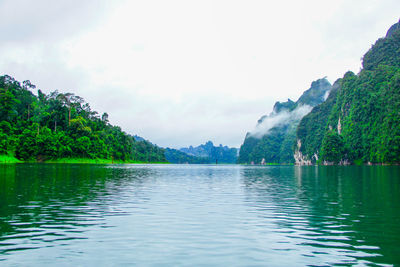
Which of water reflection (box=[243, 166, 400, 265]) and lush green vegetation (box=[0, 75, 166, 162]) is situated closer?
water reflection (box=[243, 166, 400, 265])

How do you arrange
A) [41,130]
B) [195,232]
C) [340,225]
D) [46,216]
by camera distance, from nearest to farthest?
[195,232], [340,225], [46,216], [41,130]

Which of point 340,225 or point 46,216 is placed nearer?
point 340,225

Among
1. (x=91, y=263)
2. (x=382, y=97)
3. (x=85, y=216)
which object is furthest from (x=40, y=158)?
(x=382, y=97)

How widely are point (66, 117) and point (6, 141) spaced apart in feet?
199

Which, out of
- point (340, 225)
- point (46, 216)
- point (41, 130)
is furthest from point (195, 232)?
point (41, 130)

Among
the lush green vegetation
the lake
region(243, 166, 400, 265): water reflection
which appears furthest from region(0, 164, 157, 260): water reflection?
the lush green vegetation

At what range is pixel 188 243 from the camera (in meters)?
14.6

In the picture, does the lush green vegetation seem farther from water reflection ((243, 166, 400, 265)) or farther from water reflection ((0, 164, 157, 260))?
water reflection ((243, 166, 400, 265))

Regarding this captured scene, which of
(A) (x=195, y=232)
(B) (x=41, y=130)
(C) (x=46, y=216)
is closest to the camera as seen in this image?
(A) (x=195, y=232)

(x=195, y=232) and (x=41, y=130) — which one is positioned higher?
(x=41, y=130)

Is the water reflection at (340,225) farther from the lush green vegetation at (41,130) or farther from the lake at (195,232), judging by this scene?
the lush green vegetation at (41,130)

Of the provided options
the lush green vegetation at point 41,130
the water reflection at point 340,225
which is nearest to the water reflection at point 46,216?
the water reflection at point 340,225

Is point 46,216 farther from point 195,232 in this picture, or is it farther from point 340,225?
point 340,225

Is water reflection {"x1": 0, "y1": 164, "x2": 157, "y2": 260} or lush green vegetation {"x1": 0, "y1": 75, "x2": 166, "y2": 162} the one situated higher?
lush green vegetation {"x1": 0, "y1": 75, "x2": 166, "y2": 162}
